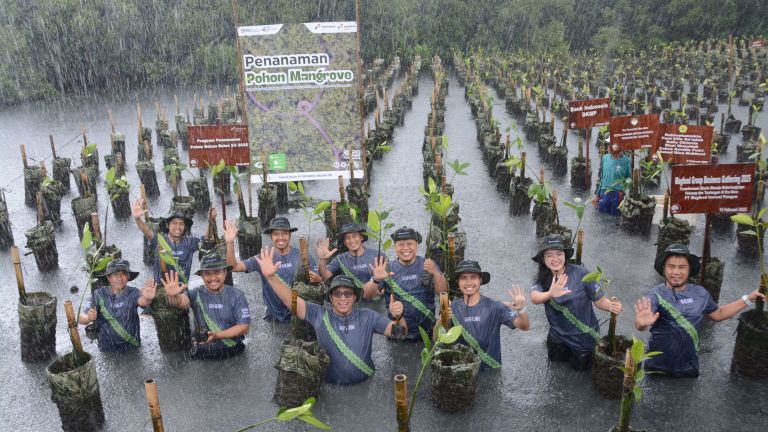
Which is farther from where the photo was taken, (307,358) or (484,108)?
(484,108)

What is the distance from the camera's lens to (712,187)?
255 inches

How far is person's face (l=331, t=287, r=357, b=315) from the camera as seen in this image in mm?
5418

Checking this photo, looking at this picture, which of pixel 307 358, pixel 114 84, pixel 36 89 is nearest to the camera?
pixel 307 358

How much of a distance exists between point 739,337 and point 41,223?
885cm

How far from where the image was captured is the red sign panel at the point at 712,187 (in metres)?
6.38

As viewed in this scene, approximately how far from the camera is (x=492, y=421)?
5.39 meters

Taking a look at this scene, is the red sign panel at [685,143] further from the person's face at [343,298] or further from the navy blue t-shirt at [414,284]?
the person's face at [343,298]

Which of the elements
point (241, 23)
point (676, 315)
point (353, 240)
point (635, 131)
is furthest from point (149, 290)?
point (241, 23)

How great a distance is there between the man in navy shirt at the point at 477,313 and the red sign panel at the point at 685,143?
513 centimetres

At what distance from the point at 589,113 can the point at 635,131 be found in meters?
1.73

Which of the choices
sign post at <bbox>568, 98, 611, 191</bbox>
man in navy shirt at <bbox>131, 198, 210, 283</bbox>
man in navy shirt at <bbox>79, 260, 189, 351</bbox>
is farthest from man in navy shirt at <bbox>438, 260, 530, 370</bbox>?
sign post at <bbox>568, 98, 611, 191</bbox>


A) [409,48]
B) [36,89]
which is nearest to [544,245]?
[36,89]

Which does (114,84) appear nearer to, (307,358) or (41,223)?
(41,223)

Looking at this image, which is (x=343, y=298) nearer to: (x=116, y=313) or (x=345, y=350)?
(x=345, y=350)
